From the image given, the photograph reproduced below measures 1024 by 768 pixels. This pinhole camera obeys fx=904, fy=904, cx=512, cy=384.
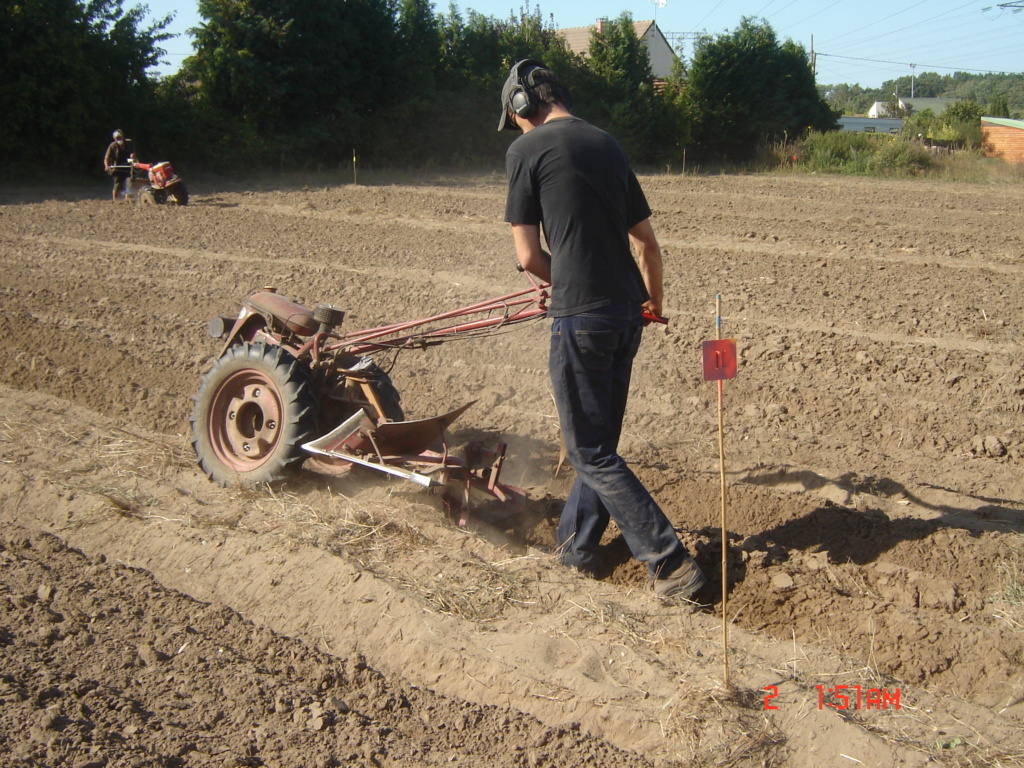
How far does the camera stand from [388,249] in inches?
484

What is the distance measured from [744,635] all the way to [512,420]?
288 centimetres

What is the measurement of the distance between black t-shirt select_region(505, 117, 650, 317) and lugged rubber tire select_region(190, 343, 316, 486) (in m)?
1.78

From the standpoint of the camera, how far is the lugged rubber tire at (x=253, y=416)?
4926 mm

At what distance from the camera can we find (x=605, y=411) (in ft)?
13.0

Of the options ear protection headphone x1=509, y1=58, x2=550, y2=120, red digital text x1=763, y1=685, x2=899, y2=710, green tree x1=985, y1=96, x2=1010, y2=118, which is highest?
green tree x1=985, y1=96, x2=1010, y2=118

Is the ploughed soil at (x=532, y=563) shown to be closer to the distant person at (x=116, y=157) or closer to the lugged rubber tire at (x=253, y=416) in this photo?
the lugged rubber tire at (x=253, y=416)

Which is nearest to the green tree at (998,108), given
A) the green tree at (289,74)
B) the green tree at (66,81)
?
the green tree at (289,74)

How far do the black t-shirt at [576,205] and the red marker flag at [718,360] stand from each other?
1.47 ft

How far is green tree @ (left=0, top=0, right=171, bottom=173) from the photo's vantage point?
2166 centimetres

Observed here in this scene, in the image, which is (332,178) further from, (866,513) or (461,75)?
(866,513)

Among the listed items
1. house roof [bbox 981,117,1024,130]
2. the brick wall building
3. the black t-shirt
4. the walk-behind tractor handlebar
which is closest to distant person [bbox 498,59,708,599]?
the black t-shirt

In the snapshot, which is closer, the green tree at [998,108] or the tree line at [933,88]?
the green tree at [998,108]

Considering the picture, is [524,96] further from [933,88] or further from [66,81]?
[933,88]

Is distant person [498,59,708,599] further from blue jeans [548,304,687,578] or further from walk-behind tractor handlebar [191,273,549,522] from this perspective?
walk-behind tractor handlebar [191,273,549,522]
